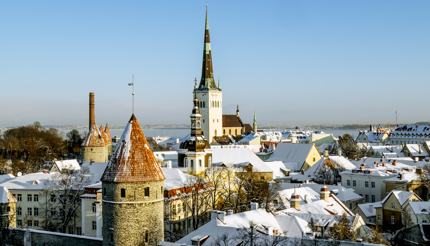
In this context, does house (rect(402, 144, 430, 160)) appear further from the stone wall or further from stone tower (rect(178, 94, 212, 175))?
the stone wall

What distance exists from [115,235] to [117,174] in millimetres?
2435

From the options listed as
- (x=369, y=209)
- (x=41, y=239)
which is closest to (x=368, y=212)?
(x=369, y=209)

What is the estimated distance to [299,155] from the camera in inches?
2955

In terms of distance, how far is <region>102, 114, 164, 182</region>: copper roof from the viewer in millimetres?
22516

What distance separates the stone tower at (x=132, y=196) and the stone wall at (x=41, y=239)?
9.59 ft

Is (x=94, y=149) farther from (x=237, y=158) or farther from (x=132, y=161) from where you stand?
(x=132, y=161)

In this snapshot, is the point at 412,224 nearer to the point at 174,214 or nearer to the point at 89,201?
the point at 174,214

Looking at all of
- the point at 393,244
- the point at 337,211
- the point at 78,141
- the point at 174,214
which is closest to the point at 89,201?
the point at 174,214

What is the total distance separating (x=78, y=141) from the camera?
11800cm

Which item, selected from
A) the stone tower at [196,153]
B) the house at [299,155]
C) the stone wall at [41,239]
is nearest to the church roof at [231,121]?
the house at [299,155]

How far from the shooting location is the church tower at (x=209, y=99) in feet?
339

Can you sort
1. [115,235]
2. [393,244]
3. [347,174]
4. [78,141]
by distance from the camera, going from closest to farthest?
[115,235] → [393,244] → [347,174] → [78,141]

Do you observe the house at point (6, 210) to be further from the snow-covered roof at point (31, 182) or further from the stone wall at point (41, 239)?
the snow-covered roof at point (31, 182)

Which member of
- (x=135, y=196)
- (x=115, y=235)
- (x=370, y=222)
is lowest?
(x=370, y=222)
